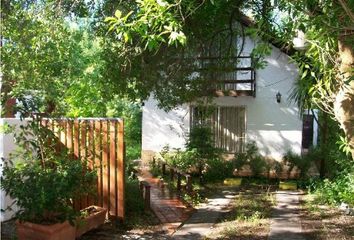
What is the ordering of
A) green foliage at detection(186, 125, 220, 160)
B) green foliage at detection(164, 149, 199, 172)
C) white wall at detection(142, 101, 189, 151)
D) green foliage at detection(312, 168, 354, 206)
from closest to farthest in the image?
green foliage at detection(312, 168, 354, 206)
green foliage at detection(164, 149, 199, 172)
green foliage at detection(186, 125, 220, 160)
white wall at detection(142, 101, 189, 151)

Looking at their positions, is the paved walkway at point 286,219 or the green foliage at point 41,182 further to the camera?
the paved walkway at point 286,219

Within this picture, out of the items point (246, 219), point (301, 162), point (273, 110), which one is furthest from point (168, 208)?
point (273, 110)

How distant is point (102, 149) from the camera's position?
7.48m

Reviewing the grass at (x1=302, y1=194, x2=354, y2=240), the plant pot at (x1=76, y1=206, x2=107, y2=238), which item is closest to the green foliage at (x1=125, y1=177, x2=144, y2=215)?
the plant pot at (x1=76, y1=206, x2=107, y2=238)

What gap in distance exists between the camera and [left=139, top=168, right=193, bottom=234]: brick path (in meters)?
7.99

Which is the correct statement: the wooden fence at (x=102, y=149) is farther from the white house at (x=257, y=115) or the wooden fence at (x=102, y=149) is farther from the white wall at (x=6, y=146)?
the white house at (x=257, y=115)

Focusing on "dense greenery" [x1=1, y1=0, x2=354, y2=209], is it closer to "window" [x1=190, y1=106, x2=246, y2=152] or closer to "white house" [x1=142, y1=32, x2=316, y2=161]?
"white house" [x1=142, y1=32, x2=316, y2=161]

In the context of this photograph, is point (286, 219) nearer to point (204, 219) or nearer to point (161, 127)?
point (204, 219)

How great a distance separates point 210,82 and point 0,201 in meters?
6.25

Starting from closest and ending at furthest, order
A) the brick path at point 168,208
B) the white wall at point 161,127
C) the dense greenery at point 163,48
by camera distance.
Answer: the dense greenery at point 163,48 → the brick path at point 168,208 → the white wall at point 161,127

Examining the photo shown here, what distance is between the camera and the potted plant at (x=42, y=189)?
5527 millimetres

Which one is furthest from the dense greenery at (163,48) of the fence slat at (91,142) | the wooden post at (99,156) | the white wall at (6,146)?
the wooden post at (99,156)

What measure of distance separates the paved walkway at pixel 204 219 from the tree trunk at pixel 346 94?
3.74m

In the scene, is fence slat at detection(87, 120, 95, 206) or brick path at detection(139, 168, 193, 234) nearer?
fence slat at detection(87, 120, 95, 206)
